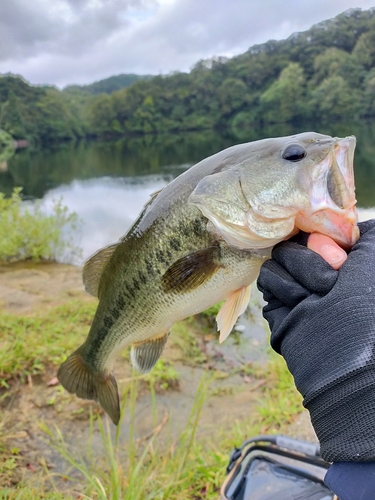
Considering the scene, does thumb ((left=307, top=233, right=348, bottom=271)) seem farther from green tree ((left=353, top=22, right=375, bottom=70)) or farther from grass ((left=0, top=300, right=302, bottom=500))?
green tree ((left=353, top=22, right=375, bottom=70))

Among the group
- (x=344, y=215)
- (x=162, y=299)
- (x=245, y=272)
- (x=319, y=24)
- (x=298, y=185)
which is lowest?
(x=162, y=299)

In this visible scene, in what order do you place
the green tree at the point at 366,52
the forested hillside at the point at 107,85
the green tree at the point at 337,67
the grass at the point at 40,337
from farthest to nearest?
the forested hillside at the point at 107,85 < the green tree at the point at 366,52 < the green tree at the point at 337,67 < the grass at the point at 40,337

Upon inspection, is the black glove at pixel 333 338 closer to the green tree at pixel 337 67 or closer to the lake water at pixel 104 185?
the lake water at pixel 104 185

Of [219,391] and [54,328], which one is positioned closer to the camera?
[219,391]

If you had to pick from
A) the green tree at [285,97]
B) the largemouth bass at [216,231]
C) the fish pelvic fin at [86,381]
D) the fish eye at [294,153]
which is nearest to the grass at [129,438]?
the fish pelvic fin at [86,381]

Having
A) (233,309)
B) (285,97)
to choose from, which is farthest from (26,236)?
(285,97)

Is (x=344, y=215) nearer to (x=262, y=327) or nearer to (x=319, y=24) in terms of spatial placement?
(x=262, y=327)

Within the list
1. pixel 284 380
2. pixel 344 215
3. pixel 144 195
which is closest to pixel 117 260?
pixel 344 215

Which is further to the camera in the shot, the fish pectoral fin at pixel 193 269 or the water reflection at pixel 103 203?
the water reflection at pixel 103 203
